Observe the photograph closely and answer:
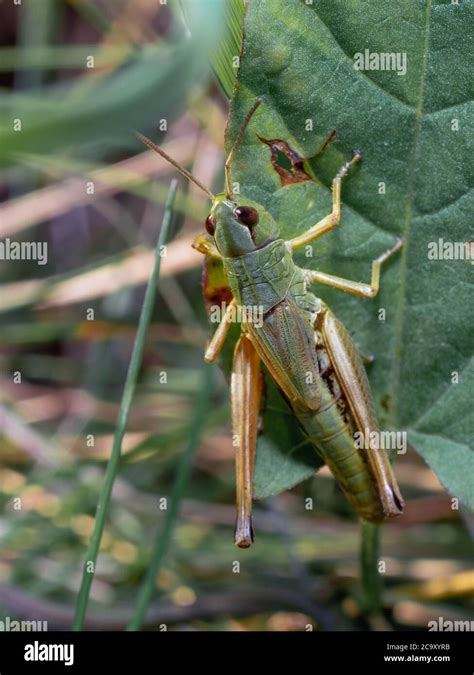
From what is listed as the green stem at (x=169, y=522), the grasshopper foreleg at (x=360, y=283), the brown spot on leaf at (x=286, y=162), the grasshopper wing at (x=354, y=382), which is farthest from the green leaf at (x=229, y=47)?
the green stem at (x=169, y=522)

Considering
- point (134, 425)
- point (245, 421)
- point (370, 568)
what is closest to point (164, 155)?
point (245, 421)

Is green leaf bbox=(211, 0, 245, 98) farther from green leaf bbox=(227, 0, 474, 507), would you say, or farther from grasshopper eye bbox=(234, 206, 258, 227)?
grasshopper eye bbox=(234, 206, 258, 227)

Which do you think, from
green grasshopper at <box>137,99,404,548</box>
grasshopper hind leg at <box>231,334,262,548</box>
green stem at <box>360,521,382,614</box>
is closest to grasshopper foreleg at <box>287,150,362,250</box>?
green grasshopper at <box>137,99,404,548</box>

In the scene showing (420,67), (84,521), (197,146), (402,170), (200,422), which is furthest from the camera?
(197,146)

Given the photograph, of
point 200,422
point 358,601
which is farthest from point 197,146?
point 358,601

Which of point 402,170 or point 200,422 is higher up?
point 402,170

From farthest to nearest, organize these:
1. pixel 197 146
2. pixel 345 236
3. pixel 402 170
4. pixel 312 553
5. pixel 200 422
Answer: pixel 197 146 < pixel 312 553 < pixel 200 422 < pixel 345 236 < pixel 402 170
